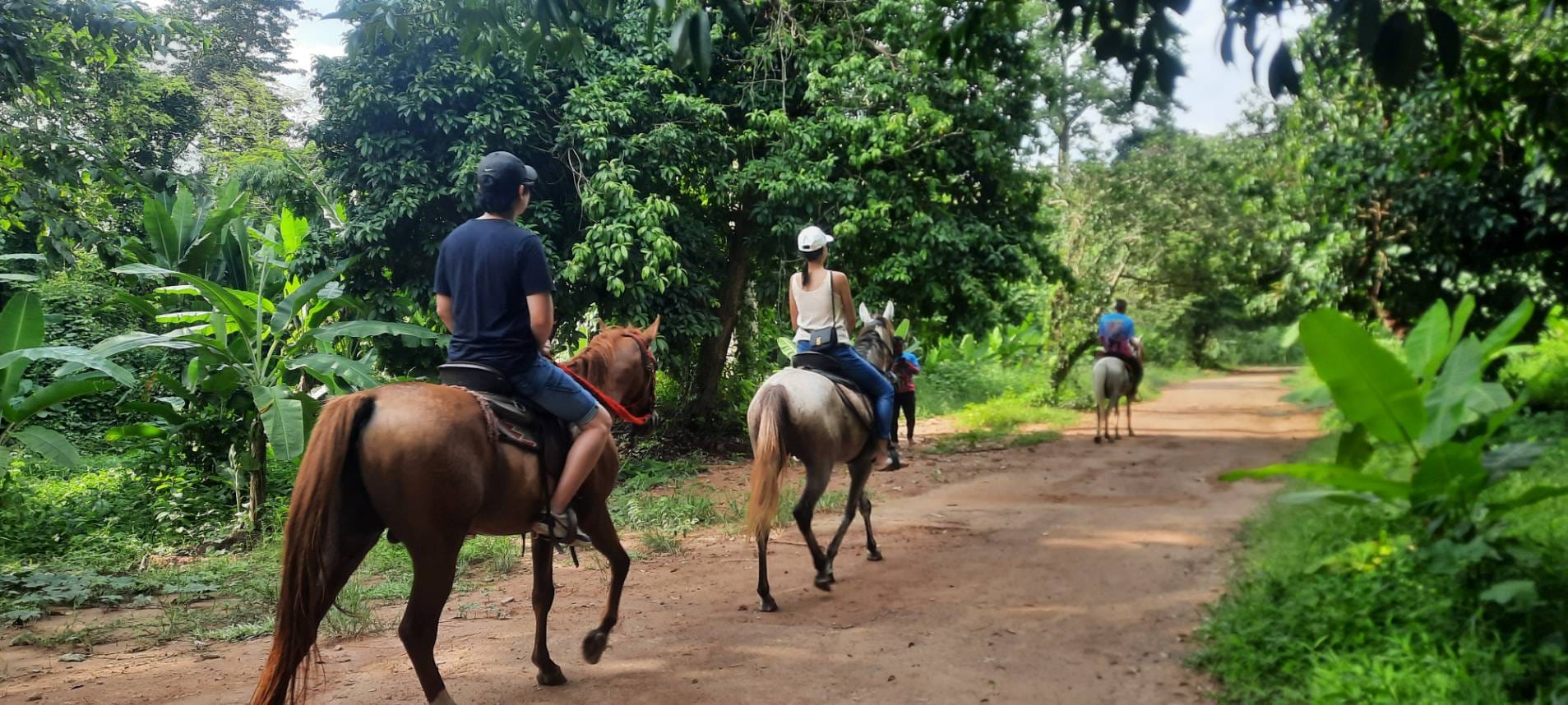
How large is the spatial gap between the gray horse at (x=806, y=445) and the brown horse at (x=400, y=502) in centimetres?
177

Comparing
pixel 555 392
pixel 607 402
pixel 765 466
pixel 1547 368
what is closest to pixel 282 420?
pixel 607 402

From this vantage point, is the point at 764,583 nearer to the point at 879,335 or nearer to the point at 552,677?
the point at 552,677

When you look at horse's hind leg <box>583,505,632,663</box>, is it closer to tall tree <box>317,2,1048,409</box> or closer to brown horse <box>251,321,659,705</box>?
brown horse <box>251,321,659,705</box>

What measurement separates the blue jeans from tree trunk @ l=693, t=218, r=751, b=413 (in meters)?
6.00

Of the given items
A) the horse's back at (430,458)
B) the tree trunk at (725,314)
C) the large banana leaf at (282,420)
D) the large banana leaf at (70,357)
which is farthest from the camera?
the tree trunk at (725,314)

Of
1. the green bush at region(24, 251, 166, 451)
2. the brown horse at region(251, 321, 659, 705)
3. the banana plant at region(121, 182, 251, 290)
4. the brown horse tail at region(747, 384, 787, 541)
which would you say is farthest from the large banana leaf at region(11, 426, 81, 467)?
the green bush at region(24, 251, 166, 451)

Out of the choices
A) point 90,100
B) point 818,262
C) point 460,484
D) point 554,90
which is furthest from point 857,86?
point 90,100

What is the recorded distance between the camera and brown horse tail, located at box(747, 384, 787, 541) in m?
5.81

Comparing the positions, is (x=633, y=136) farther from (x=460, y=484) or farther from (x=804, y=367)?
(x=460, y=484)

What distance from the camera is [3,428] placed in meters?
7.12

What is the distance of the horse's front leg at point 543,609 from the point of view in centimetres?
441

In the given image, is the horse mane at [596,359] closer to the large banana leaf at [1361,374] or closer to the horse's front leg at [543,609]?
the horse's front leg at [543,609]

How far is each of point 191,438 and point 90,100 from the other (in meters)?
9.11

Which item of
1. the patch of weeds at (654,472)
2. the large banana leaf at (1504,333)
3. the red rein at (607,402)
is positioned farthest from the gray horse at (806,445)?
the patch of weeds at (654,472)
